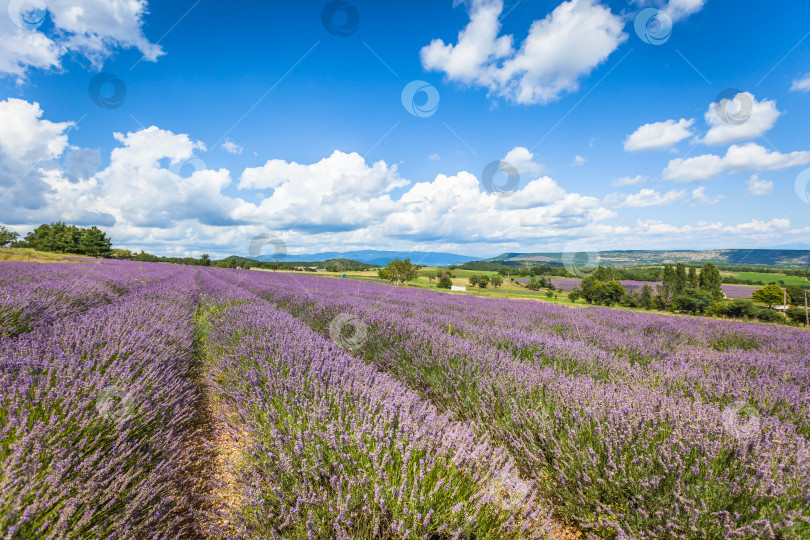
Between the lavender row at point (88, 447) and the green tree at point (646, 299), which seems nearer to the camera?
the lavender row at point (88, 447)

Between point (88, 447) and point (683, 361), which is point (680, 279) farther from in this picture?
point (88, 447)

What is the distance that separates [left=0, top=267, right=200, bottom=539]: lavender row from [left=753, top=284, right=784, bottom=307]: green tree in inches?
1423

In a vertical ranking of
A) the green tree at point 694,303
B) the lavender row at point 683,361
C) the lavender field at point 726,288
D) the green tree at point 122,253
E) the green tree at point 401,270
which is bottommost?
the lavender field at point 726,288

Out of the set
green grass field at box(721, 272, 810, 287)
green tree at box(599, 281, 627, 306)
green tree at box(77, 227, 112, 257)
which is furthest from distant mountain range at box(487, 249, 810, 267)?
green tree at box(77, 227, 112, 257)

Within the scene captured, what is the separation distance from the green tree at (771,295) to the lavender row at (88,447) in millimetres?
36140

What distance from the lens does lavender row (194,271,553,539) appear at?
135 cm

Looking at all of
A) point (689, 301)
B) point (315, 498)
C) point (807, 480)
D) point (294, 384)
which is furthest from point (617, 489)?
point (689, 301)

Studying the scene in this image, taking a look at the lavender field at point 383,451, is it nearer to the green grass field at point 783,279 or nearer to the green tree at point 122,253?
the green grass field at point 783,279

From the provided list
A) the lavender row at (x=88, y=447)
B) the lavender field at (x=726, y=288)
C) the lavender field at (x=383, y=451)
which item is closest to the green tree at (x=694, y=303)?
the lavender field at (x=726, y=288)

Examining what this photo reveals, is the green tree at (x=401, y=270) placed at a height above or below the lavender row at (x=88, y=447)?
below

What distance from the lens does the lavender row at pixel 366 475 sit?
1346 mm

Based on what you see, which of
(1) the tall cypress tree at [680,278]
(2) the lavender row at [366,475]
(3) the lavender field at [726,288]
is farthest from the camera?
(3) the lavender field at [726,288]

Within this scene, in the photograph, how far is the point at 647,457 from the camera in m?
1.73

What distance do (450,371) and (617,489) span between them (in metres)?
1.58
